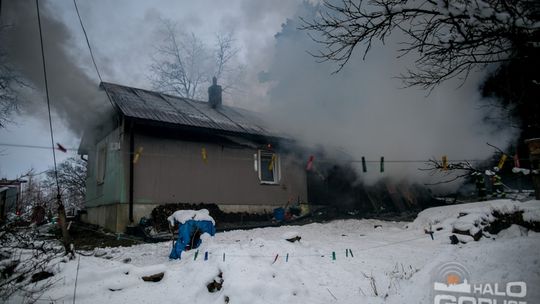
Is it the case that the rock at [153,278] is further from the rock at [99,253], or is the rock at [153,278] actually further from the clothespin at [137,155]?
the clothespin at [137,155]

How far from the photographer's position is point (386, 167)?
1342cm

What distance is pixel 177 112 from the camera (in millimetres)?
12328

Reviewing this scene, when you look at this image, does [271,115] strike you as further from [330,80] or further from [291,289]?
[291,289]

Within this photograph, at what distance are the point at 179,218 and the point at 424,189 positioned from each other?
10.6m

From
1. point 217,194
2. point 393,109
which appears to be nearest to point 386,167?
point 393,109

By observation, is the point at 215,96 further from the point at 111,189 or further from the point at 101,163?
the point at 111,189

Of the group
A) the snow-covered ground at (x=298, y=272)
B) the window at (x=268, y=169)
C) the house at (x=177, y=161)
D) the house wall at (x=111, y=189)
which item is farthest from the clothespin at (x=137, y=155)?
the window at (x=268, y=169)

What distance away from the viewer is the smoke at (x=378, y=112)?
12.3 m

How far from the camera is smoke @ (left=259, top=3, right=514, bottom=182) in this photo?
1230 cm

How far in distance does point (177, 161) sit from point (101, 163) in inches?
147

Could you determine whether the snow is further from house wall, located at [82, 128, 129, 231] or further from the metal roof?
the metal roof

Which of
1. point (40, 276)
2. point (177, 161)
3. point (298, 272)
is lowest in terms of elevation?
point (298, 272)

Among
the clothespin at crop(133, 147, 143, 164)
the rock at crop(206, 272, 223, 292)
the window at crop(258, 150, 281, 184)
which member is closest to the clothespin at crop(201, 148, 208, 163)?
the clothespin at crop(133, 147, 143, 164)

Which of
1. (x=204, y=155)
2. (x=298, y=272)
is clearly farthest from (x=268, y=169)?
(x=298, y=272)
